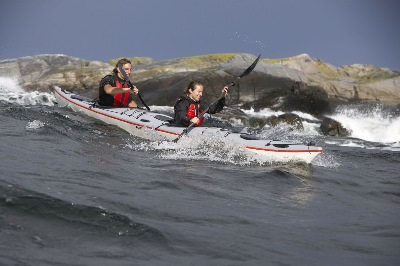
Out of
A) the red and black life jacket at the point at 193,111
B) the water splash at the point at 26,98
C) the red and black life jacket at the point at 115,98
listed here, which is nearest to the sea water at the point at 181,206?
the red and black life jacket at the point at 193,111

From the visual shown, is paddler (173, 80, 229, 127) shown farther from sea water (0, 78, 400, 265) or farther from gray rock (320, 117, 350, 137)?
gray rock (320, 117, 350, 137)

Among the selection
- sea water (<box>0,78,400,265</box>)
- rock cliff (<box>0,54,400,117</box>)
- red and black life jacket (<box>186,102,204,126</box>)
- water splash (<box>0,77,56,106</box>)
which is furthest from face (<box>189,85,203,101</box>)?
water splash (<box>0,77,56,106</box>)

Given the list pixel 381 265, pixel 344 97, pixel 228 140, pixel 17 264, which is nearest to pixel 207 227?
pixel 381 265

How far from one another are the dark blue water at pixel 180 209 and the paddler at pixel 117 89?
2.92m

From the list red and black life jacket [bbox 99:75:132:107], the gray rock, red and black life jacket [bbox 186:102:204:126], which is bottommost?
the gray rock

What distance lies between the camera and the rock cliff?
73.6 feet

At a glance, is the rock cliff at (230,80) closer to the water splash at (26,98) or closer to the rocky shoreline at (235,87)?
the rocky shoreline at (235,87)

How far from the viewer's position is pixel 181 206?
4930 millimetres

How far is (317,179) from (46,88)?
2374 cm

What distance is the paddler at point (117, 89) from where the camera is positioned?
11.3 meters

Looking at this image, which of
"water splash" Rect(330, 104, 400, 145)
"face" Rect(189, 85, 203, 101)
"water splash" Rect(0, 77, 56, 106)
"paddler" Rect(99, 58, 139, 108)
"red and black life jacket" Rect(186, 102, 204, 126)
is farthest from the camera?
"water splash" Rect(0, 77, 56, 106)

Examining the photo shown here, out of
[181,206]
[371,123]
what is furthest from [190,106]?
[371,123]

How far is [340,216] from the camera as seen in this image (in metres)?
5.23

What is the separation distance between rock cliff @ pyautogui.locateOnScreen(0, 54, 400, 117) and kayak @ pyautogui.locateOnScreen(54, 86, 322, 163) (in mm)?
8824
